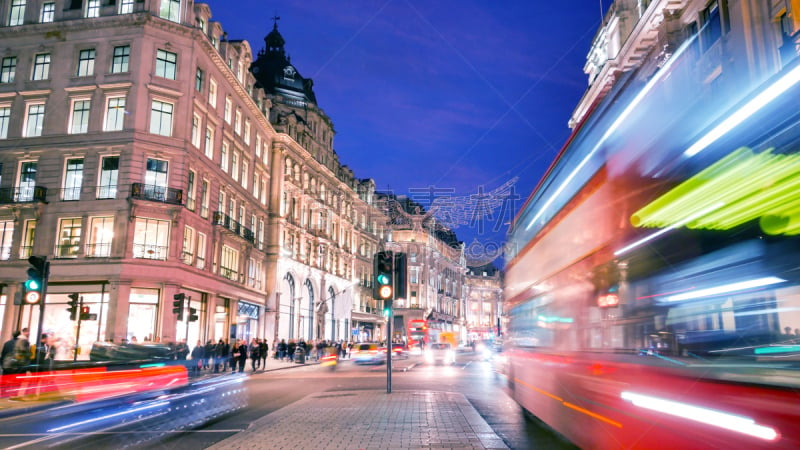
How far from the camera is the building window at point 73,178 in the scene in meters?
33.3

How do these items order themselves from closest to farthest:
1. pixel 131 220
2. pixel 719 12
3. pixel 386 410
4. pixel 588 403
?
pixel 588 403 → pixel 386 410 → pixel 719 12 → pixel 131 220

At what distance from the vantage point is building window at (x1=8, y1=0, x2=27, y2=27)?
35781mm

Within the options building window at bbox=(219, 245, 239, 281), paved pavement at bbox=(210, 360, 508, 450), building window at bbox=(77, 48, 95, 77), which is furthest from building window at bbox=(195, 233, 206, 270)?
paved pavement at bbox=(210, 360, 508, 450)

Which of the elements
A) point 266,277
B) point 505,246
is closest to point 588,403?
point 505,246

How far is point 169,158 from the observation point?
33.8 meters

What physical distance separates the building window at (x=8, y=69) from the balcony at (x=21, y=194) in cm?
666

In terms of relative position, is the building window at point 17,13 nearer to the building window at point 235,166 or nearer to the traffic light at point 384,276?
the building window at point 235,166

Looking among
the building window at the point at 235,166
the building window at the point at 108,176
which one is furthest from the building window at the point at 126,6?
the building window at the point at 235,166

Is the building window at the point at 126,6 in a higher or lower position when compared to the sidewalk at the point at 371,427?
higher

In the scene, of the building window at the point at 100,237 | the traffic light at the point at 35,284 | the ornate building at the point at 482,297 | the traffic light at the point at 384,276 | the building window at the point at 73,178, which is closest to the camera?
the traffic light at the point at 384,276

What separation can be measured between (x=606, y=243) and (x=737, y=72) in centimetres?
1936

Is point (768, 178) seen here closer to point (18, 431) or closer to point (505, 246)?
point (505, 246)

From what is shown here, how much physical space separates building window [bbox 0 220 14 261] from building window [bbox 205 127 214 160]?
11409mm

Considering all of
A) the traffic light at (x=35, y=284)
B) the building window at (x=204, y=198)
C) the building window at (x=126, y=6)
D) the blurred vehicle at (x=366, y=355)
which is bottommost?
the blurred vehicle at (x=366, y=355)
